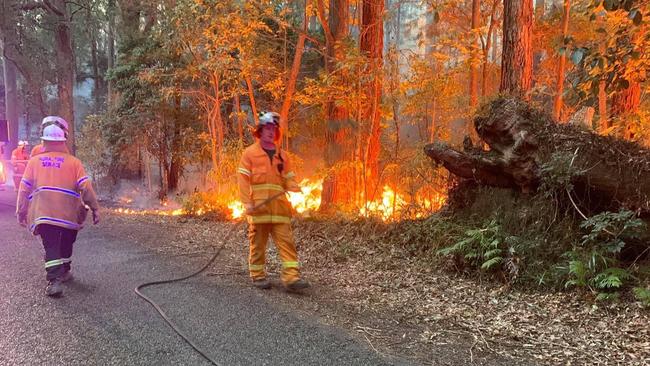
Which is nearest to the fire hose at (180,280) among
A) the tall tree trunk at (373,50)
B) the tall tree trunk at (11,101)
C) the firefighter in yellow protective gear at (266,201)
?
the firefighter in yellow protective gear at (266,201)

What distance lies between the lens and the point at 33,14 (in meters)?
21.2

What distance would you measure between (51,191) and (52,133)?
25.0 inches

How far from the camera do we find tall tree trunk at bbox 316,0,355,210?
849 centimetres

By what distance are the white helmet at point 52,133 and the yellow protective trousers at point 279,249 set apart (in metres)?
2.33

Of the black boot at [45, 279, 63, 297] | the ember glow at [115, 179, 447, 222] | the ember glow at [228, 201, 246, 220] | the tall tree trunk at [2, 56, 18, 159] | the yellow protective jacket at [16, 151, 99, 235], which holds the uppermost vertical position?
the tall tree trunk at [2, 56, 18, 159]

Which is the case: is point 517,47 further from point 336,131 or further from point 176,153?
point 176,153

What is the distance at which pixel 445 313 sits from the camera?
4477 mm

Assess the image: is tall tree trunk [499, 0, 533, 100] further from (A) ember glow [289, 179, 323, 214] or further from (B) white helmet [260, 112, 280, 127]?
(A) ember glow [289, 179, 323, 214]

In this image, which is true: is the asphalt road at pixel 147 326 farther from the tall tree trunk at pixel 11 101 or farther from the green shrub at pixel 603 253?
the tall tree trunk at pixel 11 101

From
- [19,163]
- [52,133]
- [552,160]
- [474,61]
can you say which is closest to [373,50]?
[474,61]

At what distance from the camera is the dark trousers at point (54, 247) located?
4547mm

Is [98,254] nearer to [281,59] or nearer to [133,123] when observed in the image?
[281,59]

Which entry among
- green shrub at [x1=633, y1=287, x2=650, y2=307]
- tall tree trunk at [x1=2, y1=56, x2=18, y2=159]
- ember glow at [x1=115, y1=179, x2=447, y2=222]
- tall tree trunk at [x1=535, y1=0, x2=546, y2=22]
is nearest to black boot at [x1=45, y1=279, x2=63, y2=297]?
ember glow at [x1=115, y1=179, x2=447, y2=222]

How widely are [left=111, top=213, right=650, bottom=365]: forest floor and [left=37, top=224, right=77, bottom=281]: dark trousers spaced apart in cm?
166
